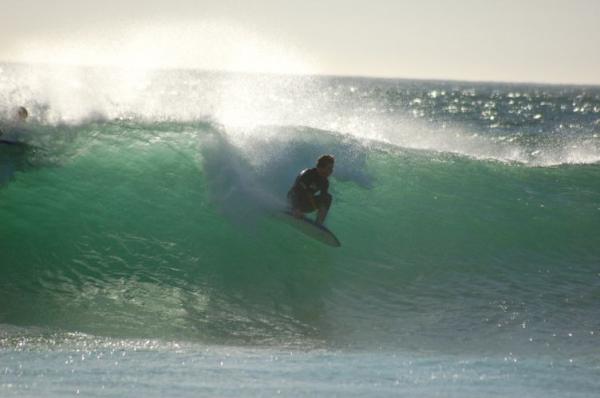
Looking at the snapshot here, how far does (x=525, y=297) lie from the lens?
9.63 metres

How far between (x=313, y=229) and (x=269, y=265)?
0.71 meters

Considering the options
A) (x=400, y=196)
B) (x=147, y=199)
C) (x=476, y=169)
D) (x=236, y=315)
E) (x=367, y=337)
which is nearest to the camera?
(x=367, y=337)

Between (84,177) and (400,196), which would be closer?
(84,177)

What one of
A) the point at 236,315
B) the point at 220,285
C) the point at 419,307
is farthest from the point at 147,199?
the point at 419,307

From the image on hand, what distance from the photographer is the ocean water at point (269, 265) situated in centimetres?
670

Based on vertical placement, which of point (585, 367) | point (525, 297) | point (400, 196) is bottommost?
point (585, 367)

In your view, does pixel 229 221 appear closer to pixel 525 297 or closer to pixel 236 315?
pixel 236 315

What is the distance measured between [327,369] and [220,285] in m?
3.02

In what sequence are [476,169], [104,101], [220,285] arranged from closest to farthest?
[220,285]
[476,169]
[104,101]

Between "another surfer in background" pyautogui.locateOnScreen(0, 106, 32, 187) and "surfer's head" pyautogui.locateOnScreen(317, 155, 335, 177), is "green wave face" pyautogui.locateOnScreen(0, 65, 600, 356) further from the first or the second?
"surfer's head" pyautogui.locateOnScreen(317, 155, 335, 177)

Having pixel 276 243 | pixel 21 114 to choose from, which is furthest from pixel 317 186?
pixel 21 114

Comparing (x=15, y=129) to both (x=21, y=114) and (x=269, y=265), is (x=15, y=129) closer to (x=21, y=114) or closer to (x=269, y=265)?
(x=21, y=114)

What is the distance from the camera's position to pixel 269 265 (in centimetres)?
1020

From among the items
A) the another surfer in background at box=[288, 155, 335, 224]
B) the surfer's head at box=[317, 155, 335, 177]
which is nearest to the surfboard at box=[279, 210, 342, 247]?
the another surfer in background at box=[288, 155, 335, 224]
